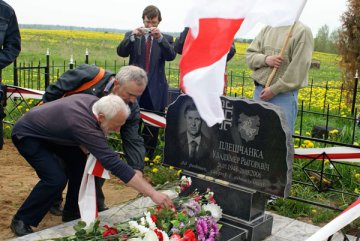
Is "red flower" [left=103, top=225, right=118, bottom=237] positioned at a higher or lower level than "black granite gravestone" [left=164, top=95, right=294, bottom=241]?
lower

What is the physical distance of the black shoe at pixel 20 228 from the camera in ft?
12.5

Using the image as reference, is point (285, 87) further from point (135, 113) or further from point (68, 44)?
point (68, 44)

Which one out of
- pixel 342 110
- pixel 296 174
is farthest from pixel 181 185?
pixel 342 110

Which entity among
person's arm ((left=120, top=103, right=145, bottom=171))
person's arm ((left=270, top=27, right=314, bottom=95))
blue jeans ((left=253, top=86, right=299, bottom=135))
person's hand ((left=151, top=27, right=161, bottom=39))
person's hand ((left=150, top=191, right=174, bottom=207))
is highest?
person's hand ((left=151, top=27, right=161, bottom=39))

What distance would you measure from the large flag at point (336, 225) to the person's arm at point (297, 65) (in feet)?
6.50

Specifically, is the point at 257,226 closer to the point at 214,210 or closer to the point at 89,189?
the point at 214,210

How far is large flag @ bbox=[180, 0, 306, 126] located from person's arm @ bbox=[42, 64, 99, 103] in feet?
4.47

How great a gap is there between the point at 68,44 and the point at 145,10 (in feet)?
82.3

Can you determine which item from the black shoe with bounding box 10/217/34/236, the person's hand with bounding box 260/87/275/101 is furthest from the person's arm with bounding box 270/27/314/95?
the black shoe with bounding box 10/217/34/236

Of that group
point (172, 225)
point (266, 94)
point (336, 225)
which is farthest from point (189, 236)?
point (266, 94)

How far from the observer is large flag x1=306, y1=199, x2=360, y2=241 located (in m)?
2.18

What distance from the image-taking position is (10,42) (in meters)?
4.75

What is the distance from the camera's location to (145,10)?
536cm

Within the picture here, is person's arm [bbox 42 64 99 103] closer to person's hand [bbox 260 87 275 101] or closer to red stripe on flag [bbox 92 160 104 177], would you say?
red stripe on flag [bbox 92 160 104 177]
